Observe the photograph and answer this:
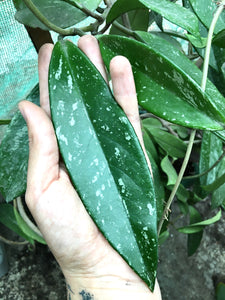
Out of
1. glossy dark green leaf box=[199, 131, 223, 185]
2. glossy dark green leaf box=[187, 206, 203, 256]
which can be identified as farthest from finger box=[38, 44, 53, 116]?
glossy dark green leaf box=[187, 206, 203, 256]

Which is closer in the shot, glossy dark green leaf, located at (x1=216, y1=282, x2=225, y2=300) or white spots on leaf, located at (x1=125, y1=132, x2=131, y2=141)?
white spots on leaf, located at (x1=125, y1=132, x2=131, y2=141)

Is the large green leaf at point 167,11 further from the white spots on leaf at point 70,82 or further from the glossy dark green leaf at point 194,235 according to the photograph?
the glossy dark green leaf at point 194,235

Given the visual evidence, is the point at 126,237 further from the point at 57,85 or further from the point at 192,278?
the point at 192,278

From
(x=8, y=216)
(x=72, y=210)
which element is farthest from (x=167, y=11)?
(x=8, y=216)

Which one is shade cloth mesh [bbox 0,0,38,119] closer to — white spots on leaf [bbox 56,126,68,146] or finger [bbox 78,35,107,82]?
finger [bbox 78,35,107,82]

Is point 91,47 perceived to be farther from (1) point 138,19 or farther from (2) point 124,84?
(1) point 138,19
